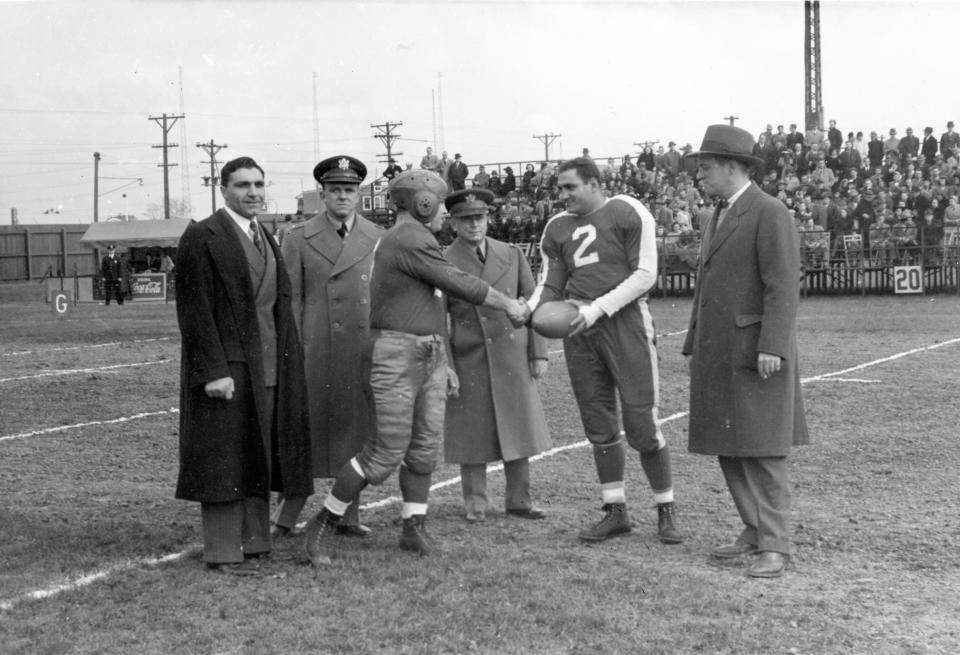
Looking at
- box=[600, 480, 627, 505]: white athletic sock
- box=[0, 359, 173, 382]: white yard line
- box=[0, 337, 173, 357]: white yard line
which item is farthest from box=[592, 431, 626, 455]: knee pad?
box=[0, 337, 173, 357]: white yard line

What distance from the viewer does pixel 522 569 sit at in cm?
621

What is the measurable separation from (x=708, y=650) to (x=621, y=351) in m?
2.29

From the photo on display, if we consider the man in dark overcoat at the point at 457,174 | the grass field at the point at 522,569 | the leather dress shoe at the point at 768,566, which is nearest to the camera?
the grass field at the point at 522,569

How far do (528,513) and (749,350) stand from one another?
6.70ft

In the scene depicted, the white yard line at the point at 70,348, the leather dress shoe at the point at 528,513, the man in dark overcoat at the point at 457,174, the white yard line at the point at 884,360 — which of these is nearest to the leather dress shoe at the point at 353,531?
the leather dress shoe at the point at 528,513

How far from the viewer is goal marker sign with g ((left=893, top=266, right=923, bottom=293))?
2914 cm

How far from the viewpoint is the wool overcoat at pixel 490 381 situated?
778 centimetres

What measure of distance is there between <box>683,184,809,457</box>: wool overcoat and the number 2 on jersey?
84 cm

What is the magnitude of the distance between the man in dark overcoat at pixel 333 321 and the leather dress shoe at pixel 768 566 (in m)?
2.29

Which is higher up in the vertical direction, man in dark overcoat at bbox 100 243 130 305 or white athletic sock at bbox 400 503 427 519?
man in dark overcoat at bbox 100 243 130 305

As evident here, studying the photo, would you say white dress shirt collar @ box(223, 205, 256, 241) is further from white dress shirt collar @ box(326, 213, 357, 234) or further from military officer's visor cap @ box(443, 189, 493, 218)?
military officer's visor cap @ box(443, 189, 493, 218)

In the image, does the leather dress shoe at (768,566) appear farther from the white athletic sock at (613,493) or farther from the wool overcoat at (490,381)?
the wool overcoat at (490,381)

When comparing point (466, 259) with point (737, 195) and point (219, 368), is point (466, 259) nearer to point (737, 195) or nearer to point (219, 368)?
point (737, 195)

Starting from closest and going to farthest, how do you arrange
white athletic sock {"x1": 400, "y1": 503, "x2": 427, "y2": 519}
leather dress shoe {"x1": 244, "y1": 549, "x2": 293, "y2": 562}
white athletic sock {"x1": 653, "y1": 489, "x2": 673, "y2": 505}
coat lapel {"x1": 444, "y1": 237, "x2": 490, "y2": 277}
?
leather dress shoe {"x1": 244, "y1": 549, "x2": 293, "y2": 562}, white athletic sock {"x1": 400, "y1": 503, "x2": 427, "y2": 519}, white athletic sock {"x1": 653, "y1": 489, "x2": 673, "y2": 505}, coat lapel {"x1": 444, "y1": 237, "x2": 490, "y2": 277}
